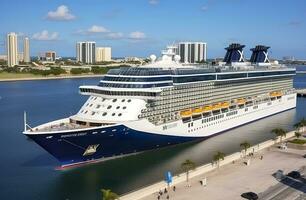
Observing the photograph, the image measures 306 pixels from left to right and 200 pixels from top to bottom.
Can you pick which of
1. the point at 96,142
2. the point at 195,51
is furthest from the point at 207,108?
the point at 195,51

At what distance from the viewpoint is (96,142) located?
102 ft

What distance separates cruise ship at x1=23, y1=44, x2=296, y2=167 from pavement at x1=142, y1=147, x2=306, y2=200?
679 centimetres

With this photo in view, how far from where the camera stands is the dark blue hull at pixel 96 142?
2947 cm

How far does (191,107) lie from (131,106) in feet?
26.3

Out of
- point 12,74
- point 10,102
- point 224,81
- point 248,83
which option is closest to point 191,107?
point 224,81

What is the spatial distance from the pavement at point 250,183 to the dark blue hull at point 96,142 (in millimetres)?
6562

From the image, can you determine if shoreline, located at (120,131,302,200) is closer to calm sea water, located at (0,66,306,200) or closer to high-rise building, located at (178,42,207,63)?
calm sea water, located at (0,66,306,200)

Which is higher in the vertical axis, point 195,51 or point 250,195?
point 195,51

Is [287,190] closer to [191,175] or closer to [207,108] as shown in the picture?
[191,175]

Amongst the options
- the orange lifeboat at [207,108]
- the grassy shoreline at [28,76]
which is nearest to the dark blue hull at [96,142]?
the orange lifeboat at [207,108]

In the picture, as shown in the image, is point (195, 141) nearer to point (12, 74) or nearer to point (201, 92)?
point (201, 92)

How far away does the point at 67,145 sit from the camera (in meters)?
30.0

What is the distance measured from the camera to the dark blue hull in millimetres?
29469

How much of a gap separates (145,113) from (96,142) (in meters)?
5.03
